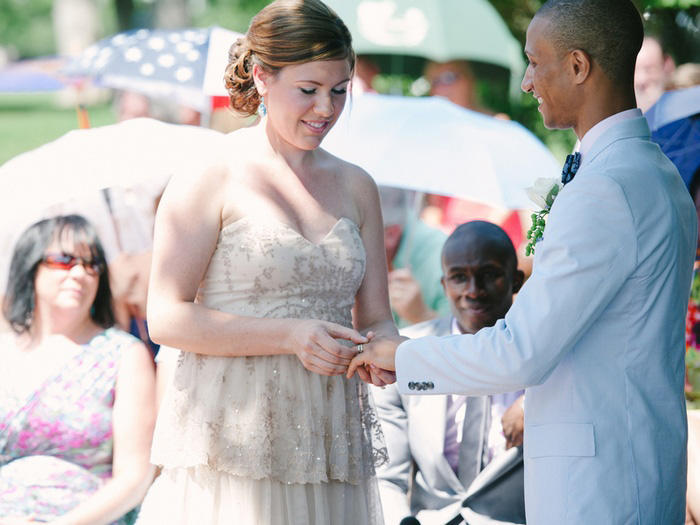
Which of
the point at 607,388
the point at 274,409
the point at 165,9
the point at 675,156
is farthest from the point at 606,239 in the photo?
the point at 165,9

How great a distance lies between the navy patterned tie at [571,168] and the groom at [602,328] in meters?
0.04

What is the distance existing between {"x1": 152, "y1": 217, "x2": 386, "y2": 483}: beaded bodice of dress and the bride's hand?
4.5 inches

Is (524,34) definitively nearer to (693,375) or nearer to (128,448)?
(693,375)

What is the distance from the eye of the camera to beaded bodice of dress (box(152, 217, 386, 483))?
310 cm

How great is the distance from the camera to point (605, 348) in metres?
2.70

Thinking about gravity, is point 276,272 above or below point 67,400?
above

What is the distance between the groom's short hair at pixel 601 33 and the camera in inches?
Result: 111

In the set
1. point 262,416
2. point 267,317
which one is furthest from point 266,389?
point 267,317

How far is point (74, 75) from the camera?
7.30 m

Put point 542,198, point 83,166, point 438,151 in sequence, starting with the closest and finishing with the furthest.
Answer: point 542,198 → point 83,166 → point 438,151

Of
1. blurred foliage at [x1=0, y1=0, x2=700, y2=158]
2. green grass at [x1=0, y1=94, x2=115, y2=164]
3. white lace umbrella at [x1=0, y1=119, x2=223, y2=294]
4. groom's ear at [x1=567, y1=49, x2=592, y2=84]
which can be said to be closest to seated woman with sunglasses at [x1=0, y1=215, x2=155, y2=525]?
white lace umbrella at [x1=0, y1=119, x2=223, y2=294]

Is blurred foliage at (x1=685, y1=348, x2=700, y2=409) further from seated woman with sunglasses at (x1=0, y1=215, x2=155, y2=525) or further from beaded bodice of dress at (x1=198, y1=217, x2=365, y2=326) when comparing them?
seated woman with sunglasses at (x1=0, y1=215, x2=155, y2=525)

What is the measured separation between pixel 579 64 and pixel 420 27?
310 inches

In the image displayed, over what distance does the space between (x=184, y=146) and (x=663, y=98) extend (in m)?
2.50
